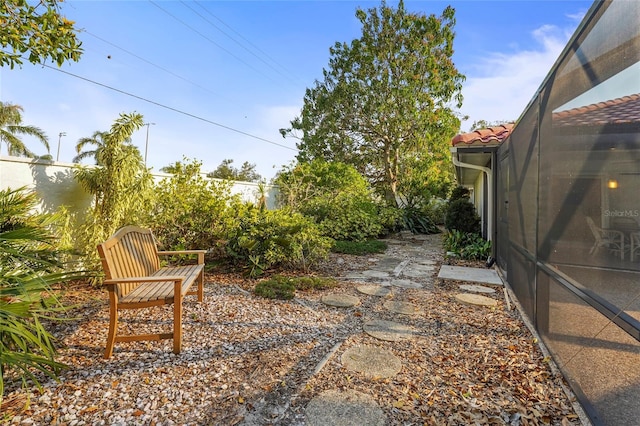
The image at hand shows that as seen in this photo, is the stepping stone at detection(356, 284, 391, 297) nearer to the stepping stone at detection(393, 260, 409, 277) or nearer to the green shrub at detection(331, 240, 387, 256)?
the stepping stone at detection(393, 260, 409, 277)

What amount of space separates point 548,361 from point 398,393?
1.27 m

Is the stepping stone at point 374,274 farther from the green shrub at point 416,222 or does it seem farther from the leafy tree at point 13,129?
the leafy tree at point 13,129

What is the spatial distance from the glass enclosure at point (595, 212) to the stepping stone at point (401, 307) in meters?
1.25

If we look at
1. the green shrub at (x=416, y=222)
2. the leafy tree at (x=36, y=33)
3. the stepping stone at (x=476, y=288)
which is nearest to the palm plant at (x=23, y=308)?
the leafy tree at (x=36, y=33)

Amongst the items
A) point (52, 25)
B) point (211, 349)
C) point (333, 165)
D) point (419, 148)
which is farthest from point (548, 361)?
point (419, 148)

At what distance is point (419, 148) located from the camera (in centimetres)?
1370

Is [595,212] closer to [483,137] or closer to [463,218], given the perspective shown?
[483,137]

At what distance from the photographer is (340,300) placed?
3969 mm

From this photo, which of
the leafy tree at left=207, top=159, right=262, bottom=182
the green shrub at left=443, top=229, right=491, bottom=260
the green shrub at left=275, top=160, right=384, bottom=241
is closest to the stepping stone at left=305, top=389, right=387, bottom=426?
the green shrub at left=443, top=229, right=491, bottom=260

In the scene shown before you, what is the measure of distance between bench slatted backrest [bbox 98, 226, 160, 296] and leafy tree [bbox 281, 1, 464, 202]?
36.5ft

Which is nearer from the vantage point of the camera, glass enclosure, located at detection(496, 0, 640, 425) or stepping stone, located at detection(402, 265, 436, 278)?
glass enclosure, located at detection(496, 0, 640, 425)

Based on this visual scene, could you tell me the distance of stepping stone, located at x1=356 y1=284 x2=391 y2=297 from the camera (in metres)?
4.33

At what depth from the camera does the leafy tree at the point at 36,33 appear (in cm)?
256

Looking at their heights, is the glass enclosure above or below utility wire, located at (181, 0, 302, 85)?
below
